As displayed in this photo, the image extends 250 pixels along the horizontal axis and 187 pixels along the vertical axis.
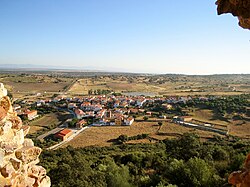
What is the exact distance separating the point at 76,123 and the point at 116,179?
3880 centimetres

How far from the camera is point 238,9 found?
4980mm

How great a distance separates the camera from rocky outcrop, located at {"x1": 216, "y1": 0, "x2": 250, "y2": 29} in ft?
16.0

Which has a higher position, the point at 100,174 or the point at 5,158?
the point at 5,158

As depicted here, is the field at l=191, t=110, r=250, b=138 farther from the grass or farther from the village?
the grass

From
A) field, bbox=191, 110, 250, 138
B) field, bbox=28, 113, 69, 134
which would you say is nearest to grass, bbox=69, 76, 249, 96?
field, bbox=191, 110, 250, 138

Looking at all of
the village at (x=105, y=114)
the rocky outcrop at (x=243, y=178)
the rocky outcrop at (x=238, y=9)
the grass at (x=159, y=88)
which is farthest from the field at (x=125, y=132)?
the grass at (x=159, y=88)

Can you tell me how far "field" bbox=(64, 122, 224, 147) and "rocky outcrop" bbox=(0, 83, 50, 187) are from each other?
32.8 metres

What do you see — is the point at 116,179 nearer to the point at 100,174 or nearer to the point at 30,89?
the point at 100,174

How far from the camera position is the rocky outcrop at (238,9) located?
4.88 metres

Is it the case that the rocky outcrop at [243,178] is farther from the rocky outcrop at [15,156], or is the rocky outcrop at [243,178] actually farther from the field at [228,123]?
the field at [228,123]

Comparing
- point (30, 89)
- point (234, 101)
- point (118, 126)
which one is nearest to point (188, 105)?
point (234, 101)

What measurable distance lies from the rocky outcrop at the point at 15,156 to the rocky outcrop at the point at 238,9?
5205mm

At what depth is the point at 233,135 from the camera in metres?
42.0

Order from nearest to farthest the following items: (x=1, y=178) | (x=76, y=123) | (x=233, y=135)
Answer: (x=1, y=178)
(x=233, y=135)
(x=76, y=123)
